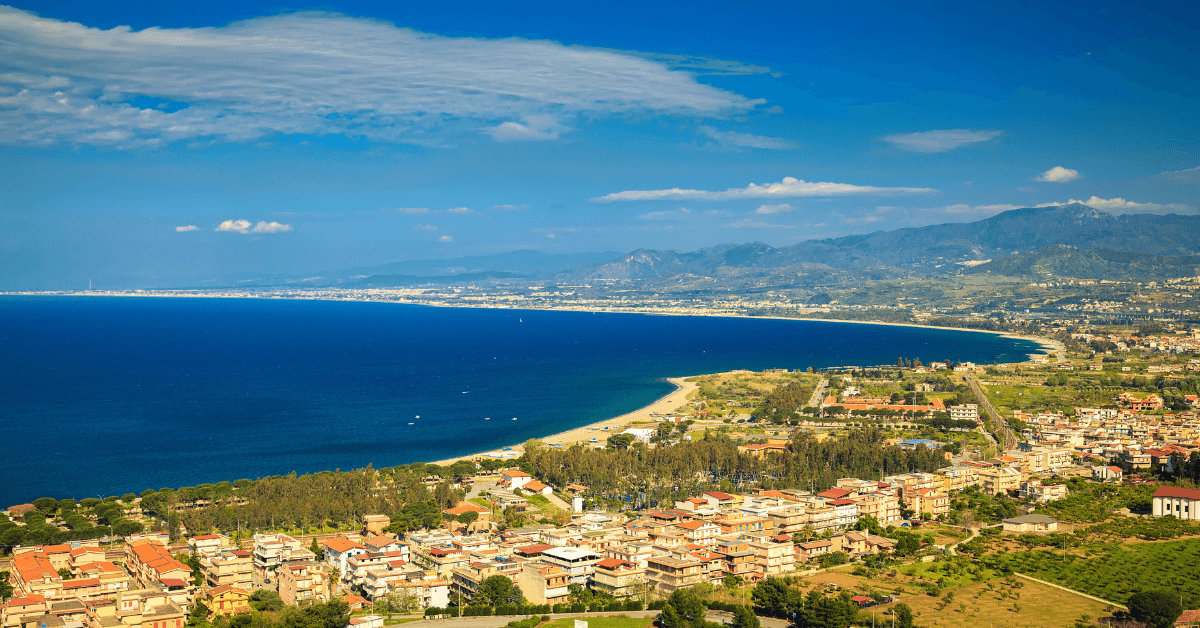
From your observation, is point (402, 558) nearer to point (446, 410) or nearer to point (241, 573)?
point (241, 573)

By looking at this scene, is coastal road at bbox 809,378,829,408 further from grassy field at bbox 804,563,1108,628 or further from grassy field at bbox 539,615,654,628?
grassy field at bbox 539,615,654,628

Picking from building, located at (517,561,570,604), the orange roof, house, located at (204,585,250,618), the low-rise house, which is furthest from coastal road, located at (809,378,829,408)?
house, located at (204,585,250,618)

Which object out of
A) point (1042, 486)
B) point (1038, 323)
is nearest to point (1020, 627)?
point (1042, 486)

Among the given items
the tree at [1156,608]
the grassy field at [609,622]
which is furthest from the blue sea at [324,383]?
the tree at [1156,608]

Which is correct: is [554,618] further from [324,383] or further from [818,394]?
[324,383]

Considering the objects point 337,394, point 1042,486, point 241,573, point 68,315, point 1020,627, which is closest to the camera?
point 1020,627
